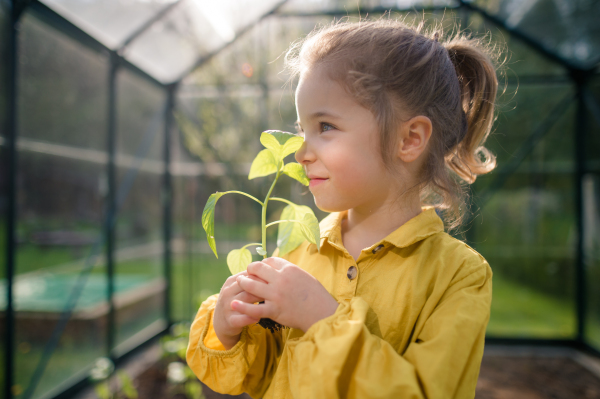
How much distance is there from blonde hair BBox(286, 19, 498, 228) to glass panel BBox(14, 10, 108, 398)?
1.68 metres

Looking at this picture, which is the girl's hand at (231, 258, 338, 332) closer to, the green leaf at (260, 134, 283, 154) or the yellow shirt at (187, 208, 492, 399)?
the yellow shirt at (187, 208, 492, 399)

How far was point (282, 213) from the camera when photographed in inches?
27.9

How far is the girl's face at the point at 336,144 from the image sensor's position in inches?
27.1

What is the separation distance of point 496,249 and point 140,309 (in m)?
3.08

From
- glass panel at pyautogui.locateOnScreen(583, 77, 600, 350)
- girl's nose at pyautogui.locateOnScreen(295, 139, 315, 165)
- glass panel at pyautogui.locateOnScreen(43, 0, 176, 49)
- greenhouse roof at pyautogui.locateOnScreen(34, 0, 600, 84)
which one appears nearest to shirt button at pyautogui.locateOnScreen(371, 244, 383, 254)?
girl's nose at pyautogui.locateOnScreen(295, 139, 315, 165)

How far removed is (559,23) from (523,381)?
8.84ft

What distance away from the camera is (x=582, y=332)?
306 centimetres

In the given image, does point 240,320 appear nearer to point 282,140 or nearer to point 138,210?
point 282,140

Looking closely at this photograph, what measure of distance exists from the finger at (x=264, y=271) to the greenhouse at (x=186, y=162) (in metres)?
1.62

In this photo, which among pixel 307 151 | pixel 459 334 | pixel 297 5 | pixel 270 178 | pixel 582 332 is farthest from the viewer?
pixel 582 332

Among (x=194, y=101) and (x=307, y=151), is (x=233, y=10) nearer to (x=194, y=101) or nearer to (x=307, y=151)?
(x=194, y=101)

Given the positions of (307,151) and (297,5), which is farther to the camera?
(297,5)

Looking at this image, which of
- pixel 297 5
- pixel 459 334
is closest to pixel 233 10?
pixel 297 5

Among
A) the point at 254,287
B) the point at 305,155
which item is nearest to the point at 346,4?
the point at 305,155
